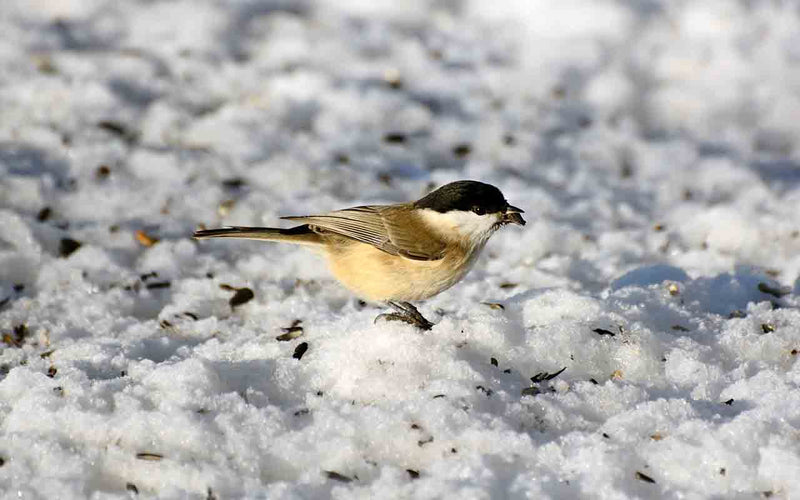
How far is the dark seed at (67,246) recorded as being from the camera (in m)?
4.54

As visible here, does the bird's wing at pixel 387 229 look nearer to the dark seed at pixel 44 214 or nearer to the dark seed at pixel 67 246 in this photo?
the dark seed at pixel 67 246

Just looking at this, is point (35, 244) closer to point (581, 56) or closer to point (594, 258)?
point (594, 258)

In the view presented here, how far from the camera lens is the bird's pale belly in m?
3.54

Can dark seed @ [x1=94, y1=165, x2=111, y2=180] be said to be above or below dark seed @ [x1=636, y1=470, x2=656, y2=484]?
below

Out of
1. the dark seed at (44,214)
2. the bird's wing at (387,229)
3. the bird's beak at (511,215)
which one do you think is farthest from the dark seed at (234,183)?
the bird's beak at (511,215)

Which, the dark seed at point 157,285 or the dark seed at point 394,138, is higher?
the dark seed at point 394,138

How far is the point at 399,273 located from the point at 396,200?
6.32 ft

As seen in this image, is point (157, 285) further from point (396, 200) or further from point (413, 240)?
point (396, 200)

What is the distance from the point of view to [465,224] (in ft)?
11.6

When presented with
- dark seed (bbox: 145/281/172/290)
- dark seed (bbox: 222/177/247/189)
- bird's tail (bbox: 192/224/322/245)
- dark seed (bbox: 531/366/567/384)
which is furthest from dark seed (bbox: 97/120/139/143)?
dark seed (bbox: 531/366/567/384)

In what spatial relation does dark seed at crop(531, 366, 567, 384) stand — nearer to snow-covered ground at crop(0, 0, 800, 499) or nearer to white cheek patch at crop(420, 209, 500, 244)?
snow-covered ground at crop(0, 0, 800, 499)

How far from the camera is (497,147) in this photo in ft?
19.9

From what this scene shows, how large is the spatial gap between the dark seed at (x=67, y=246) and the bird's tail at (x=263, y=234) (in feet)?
3.90

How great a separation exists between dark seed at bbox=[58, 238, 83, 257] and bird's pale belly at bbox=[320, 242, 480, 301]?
1.67 m
